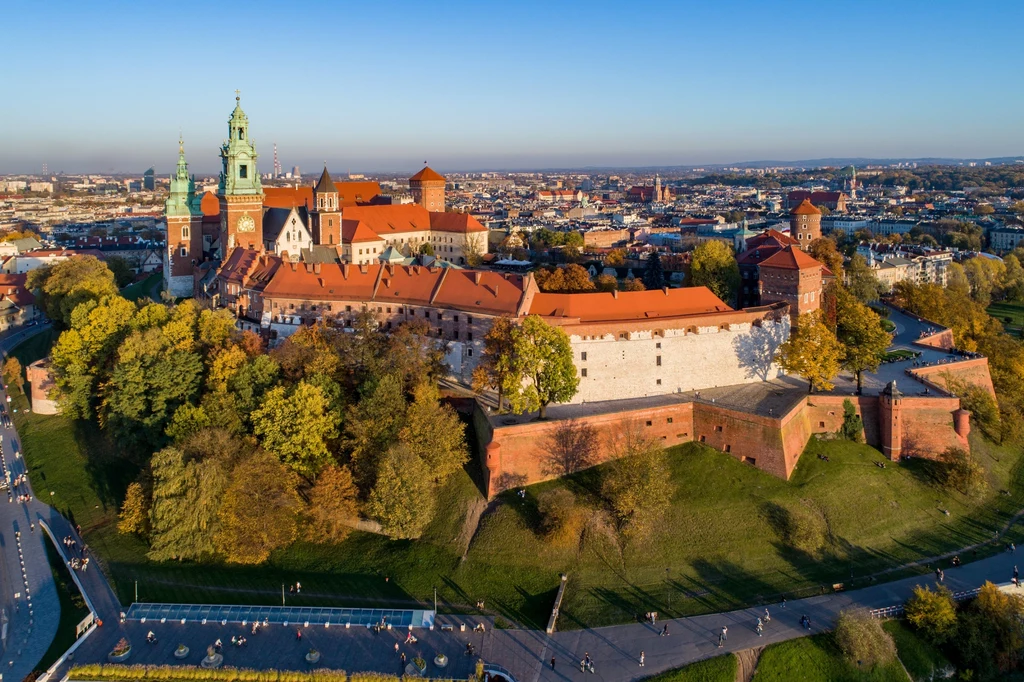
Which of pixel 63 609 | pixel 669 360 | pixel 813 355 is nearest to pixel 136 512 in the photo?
pixel 63 609

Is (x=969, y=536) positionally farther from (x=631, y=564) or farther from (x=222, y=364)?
(x=222, y=364)

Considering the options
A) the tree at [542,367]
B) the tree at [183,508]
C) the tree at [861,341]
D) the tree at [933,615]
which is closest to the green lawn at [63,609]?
the tree at [183,508]

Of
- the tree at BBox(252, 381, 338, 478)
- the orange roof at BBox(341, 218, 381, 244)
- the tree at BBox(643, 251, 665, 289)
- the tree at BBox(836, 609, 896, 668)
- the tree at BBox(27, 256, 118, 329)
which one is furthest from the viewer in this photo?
the orange roof at BBox(341, 218, 381, 244)

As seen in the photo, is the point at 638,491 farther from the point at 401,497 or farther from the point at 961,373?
the point at 961,373

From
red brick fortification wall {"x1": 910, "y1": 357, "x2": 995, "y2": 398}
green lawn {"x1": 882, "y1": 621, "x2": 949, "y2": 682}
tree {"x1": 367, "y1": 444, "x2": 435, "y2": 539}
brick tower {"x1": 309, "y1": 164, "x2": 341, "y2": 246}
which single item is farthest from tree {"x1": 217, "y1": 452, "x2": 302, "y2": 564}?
brick tower {"x1": 309, "y1": 164, "x2": 341, "y2": 246}

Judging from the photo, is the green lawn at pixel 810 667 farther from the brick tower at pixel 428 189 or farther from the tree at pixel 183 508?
the brick tower at pixel 428 189

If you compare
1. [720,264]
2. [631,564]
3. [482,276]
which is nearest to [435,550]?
[631,564]

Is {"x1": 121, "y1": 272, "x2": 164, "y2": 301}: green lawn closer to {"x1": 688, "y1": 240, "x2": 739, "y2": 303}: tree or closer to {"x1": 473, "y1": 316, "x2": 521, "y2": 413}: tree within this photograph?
{"x1": 473, "y1": 316, "x2": 521, "y2": 413}: tree
